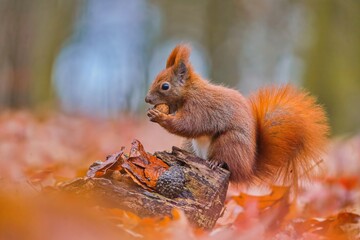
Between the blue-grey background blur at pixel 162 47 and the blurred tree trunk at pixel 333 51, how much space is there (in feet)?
0.04

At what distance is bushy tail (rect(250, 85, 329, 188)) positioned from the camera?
9.14 ft

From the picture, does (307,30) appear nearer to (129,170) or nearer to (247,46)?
(129,170)

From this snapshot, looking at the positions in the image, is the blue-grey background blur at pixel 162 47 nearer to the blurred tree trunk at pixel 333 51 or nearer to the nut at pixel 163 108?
the blurred tree trunk at pixel 333 51

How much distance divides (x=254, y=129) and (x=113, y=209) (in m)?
0.95

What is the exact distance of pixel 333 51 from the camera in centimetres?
875

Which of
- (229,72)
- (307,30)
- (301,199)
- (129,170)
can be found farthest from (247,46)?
(129,170)

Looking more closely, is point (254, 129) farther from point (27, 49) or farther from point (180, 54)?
point (27, 49)

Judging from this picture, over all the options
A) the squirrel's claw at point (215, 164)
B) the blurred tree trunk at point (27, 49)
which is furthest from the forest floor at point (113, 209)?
the blurred tree trunk at point (27, 49)

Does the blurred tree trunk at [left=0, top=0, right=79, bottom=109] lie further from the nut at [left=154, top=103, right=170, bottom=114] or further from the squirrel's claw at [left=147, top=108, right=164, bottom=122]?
the squirrel's claw at [left=147, top=108, right=164, bottom=122]

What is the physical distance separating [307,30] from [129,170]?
7.26 m

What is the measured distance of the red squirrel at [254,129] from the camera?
2693 millimetres

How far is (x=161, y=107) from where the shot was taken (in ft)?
9.53

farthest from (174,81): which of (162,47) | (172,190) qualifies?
(162,47)

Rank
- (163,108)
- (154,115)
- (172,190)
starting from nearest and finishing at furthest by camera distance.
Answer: (172,190) → (154,115) → (163,108)
